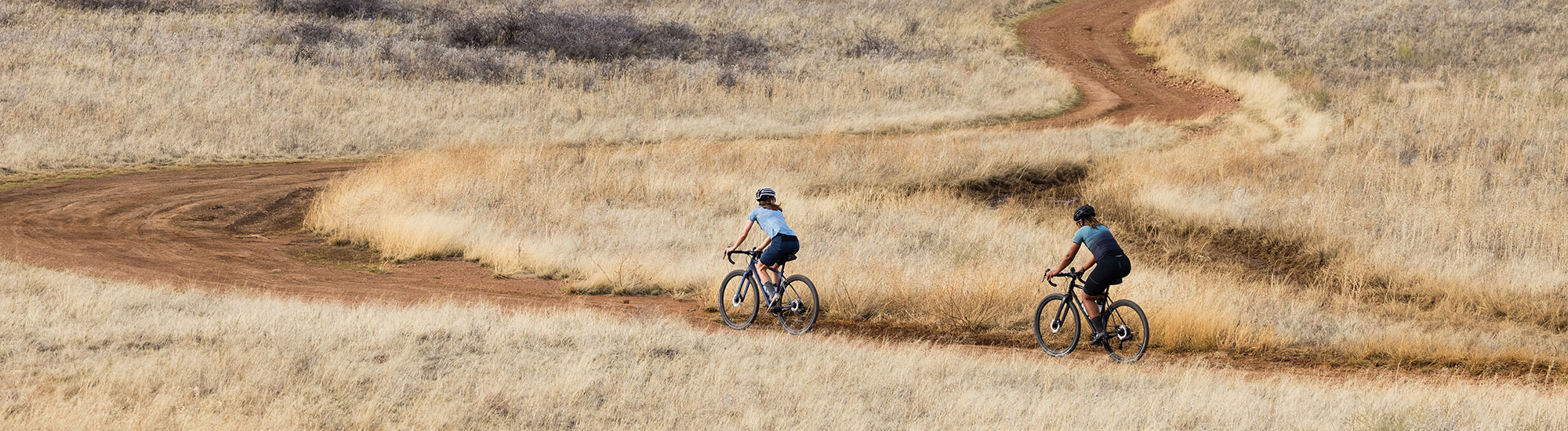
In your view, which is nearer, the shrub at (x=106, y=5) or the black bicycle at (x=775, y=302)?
the black bicycle at (x=775, y=302)

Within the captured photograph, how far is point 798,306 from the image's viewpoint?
10.3 metres

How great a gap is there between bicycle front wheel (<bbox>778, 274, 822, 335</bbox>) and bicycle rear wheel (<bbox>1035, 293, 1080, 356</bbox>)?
2150 millimetres

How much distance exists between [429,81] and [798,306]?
1945cm

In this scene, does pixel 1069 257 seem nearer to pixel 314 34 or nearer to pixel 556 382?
pixel 556 382

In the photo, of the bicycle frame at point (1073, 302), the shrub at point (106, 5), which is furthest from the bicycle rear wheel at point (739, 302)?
the shrub at point (106, 5)

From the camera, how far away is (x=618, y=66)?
98.6ft

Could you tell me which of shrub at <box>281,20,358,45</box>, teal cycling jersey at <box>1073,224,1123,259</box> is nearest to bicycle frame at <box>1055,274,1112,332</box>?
teal cycling jersey at <box>1073,224,1123,259</box>

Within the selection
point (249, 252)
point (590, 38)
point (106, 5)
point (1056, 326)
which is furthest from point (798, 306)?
point (106, 5)

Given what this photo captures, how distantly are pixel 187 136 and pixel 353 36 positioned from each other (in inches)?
378

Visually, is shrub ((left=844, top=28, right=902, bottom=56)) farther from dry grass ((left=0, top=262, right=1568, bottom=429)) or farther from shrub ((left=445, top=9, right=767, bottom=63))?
dry grass ((left=0, top=262, right=1568, bottom=429))

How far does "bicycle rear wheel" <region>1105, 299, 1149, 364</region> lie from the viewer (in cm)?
975

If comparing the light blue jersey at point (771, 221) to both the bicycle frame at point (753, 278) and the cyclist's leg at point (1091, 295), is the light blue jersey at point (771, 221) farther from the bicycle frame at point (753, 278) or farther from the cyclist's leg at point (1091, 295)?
the cyclist's leg at point (1091, 295)

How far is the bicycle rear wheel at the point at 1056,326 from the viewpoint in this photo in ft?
33.1

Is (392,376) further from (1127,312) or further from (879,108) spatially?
(879,108)
